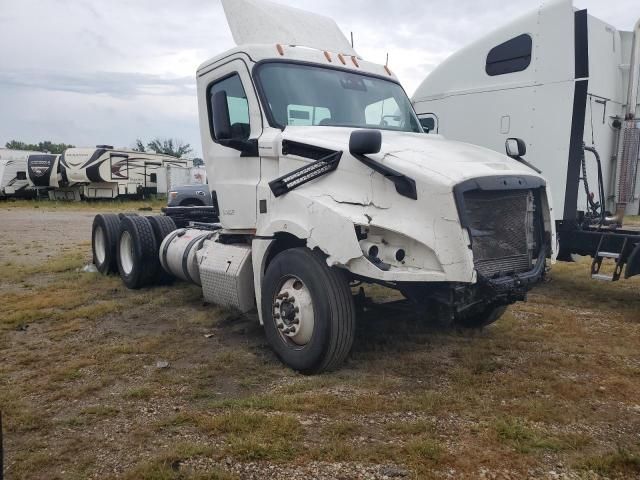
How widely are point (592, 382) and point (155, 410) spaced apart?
3388 millimetres

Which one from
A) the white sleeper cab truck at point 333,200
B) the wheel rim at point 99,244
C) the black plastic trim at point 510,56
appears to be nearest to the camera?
the white sleeper cab truck at point 333,200

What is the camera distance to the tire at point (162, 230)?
791 cm

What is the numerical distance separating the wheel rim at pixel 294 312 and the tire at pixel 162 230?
357 centimetres

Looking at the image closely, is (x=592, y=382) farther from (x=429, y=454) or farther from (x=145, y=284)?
(x=145, y=284)

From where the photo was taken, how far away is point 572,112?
7074 mm

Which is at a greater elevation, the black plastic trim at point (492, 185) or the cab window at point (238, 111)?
the cab window at point (238, 111)

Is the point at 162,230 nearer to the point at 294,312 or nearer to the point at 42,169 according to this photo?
the point at 294,312

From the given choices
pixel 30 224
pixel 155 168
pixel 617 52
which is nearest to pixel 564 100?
pixel 617 52

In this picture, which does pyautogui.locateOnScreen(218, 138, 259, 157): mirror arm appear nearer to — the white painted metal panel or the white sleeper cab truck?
the white sleeper cab truck

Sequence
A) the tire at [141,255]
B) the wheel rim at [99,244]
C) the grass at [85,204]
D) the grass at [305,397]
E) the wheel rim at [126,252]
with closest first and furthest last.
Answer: the grass at [305,397], the tire at [141,255], the wheel rim at [126,252], the wheel rim at [99,244], the grass at [85,204]

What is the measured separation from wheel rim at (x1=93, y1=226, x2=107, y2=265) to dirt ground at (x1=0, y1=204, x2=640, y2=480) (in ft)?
6.43

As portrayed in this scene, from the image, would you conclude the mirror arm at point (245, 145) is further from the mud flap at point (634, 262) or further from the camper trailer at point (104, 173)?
the camper trailer at point (104, 173)

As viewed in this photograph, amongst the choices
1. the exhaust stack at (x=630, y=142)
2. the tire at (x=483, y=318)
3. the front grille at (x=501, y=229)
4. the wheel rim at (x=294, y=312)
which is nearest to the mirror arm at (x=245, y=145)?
the wheel rim at (x=294, y=312)

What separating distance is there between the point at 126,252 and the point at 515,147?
5.71 meters
